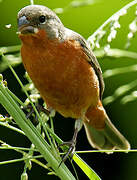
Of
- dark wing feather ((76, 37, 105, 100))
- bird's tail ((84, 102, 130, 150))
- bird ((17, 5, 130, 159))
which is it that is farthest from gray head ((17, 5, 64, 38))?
bird's tail ((84, 102, 130, 150))

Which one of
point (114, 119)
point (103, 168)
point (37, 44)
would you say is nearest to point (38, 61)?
point (37, 44)

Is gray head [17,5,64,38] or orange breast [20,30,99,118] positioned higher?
gray head [17,5,64,38]

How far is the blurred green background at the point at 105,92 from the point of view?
276 cm

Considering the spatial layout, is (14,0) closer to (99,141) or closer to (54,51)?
(54,51)

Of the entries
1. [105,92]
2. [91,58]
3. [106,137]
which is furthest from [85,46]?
[106,137]

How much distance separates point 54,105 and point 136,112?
114cm

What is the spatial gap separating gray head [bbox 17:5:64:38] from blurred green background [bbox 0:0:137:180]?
0.21m

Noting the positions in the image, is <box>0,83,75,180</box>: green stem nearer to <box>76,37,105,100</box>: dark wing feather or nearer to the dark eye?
the dark eye

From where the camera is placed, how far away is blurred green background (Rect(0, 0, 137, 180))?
109 inches

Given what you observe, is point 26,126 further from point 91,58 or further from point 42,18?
point 91,58

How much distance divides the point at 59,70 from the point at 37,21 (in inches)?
12.2

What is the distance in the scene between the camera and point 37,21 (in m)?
2.30

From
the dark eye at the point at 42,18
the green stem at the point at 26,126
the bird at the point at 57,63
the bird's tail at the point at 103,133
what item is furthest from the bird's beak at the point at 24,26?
the bird's tail at the point at 103,133

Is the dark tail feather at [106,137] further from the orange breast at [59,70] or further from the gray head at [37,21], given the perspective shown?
the gray head at [37,21]
